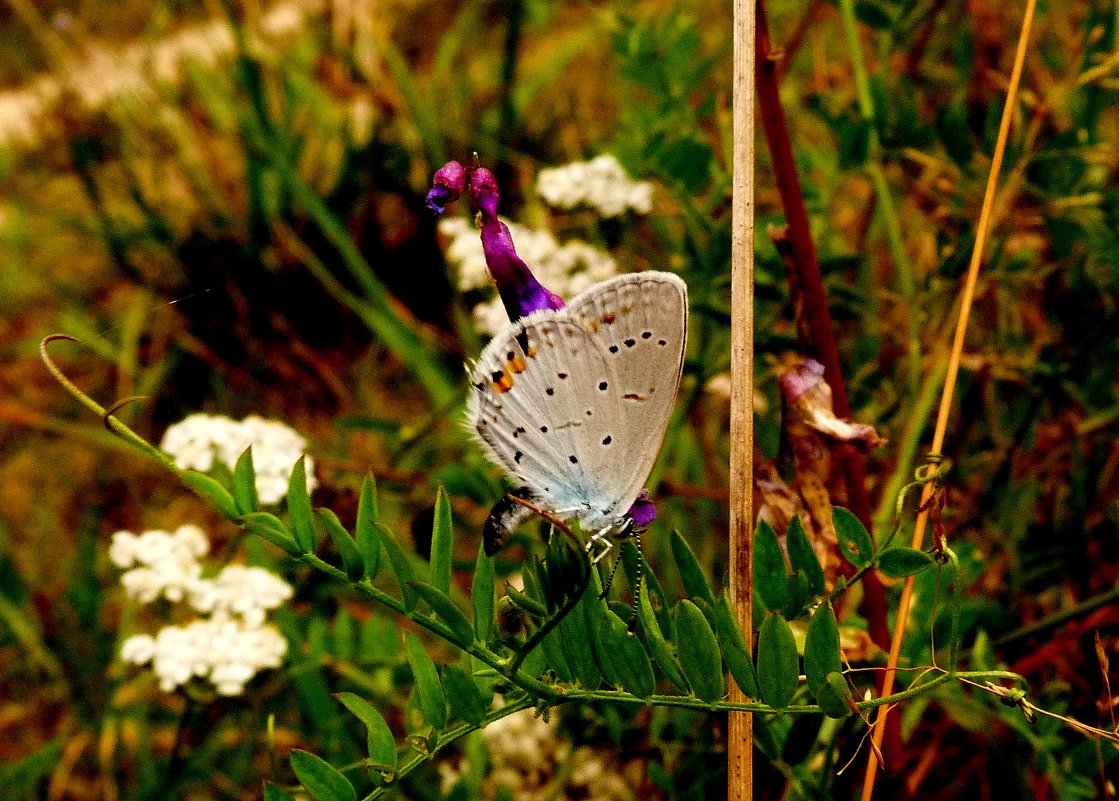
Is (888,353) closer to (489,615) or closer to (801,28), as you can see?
(801,28)

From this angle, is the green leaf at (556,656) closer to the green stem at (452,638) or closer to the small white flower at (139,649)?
the green stem at (452,638)

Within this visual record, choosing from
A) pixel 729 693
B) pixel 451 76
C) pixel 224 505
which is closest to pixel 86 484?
pixel 451 76

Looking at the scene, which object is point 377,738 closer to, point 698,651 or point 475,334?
point 698,651

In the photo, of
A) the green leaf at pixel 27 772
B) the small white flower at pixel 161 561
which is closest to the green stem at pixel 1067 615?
the small white flower at pixel 161 561

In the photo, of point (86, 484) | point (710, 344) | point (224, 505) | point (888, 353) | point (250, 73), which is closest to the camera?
point (224, 505)

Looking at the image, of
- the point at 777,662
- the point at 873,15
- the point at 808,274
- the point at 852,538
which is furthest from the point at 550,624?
the point at 873,15

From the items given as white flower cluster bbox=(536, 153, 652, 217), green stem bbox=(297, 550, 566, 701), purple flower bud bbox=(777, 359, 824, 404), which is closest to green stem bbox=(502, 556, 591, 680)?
green stem bbox=(297, 550, 566, 701)

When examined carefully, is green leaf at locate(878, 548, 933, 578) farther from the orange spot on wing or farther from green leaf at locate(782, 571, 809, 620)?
the orange spot on wing
